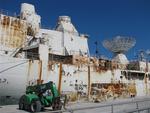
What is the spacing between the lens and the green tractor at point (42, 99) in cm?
1534

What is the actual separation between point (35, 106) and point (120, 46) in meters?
23.8

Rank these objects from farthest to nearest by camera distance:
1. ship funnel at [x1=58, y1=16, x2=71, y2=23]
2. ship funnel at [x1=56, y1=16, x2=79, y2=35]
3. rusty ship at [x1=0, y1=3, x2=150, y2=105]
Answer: ship funnel at [x1=58, y1=16, x2=71, y2=23] → ship funnel at [x1=56, y1=16, x2=79, y2=35] → rusty ship at [x1=0, y1=3, x2=150, y2=105]

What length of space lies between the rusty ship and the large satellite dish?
4.18 m

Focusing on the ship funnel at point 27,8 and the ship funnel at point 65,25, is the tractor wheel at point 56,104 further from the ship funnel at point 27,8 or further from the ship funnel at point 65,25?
the ship funnel at point 65,25

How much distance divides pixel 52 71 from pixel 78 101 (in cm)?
408

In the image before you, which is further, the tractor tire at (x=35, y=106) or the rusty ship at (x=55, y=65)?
the rusty ship at (x=55, y=65)

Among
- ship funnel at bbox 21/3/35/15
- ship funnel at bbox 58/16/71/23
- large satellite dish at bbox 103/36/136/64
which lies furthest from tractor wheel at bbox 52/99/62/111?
large satellite dish at bbox 103/36/136/64

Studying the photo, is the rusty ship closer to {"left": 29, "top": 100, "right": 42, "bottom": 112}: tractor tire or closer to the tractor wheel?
{"left": 29, "top": 100, "right": 42, "bottom": 112}: tractor tire

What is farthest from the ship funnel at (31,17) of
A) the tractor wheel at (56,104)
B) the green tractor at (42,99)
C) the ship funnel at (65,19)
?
the tractor wheel at (56,104)

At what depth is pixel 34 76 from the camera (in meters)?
20.6

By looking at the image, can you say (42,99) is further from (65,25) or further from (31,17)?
(65,25)

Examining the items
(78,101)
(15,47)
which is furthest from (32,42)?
(78,101)

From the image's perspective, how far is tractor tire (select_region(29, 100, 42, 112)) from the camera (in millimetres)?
15148

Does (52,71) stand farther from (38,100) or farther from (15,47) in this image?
(38,100)
